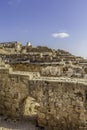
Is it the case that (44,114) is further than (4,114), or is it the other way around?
(4,114)

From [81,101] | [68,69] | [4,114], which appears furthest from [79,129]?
[68,69]

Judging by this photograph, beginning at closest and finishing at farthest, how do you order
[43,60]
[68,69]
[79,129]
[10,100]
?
[79,129], [10,100], [68,69], [43,60]

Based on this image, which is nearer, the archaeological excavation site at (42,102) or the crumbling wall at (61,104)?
the crumbling wall at (61,104)

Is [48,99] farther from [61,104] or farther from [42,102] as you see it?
[61,104]

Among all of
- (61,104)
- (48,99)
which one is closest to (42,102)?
(48,99)

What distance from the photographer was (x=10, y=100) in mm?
13125

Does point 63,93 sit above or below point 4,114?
above

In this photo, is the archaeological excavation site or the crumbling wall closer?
the crumbling wall

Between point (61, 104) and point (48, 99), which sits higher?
point (48, 99)

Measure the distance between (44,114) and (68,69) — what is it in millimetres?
5542

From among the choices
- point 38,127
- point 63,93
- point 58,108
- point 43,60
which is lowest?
point 38,127

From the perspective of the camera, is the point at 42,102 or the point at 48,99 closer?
the point at 48,99

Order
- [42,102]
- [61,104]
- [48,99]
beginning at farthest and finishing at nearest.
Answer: [42,102], [48,99], [61,104]

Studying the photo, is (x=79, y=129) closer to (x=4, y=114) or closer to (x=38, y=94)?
(x=38, y=94)
